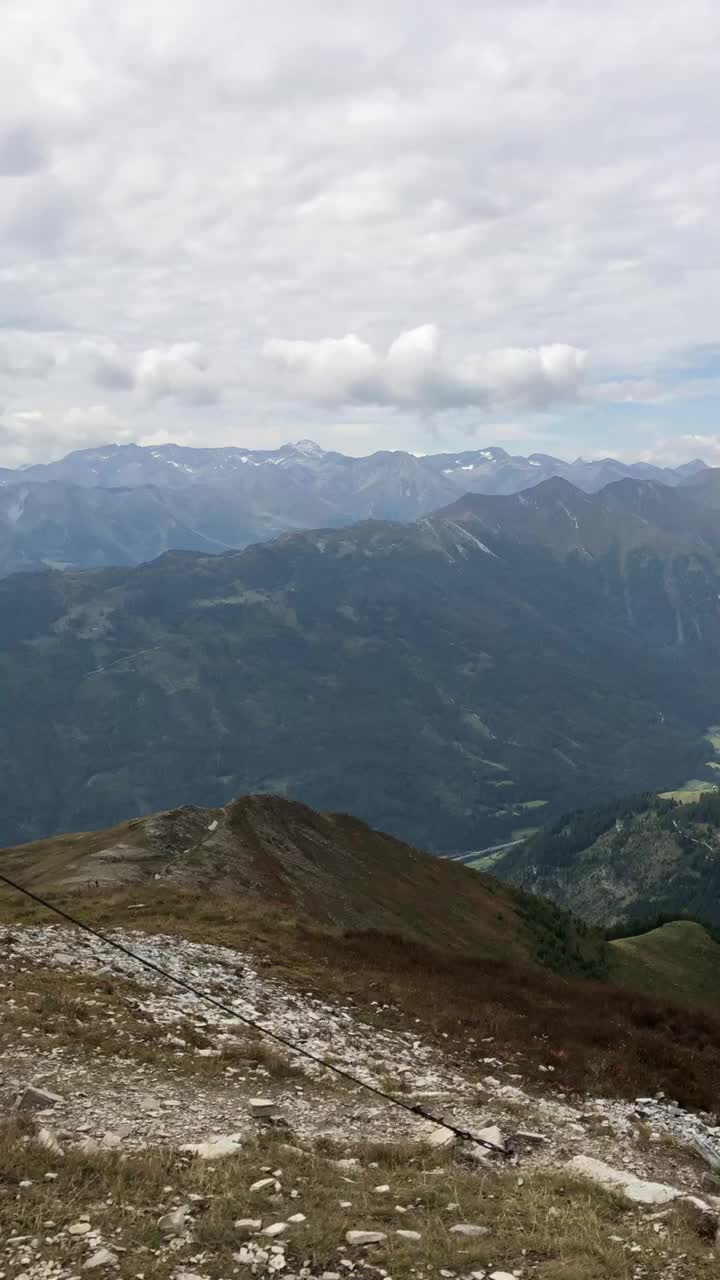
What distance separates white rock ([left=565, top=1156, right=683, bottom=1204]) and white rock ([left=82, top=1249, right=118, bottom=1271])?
393 inches

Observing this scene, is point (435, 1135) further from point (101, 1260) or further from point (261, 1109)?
point (101, 1260)

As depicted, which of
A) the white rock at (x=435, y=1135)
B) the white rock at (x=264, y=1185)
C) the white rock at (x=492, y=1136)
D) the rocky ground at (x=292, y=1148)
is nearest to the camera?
the rocky ground at (x=292, y=1148)

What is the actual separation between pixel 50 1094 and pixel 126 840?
1785 inches

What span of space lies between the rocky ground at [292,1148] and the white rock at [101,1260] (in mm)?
21

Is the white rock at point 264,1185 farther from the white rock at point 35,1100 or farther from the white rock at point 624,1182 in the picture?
the white rock at point 624,1182

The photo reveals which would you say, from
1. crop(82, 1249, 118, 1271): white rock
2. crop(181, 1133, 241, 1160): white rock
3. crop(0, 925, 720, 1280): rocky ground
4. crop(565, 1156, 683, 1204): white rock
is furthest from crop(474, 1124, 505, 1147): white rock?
crop(82, 1249, 118, 1271): white rock

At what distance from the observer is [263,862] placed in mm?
64750

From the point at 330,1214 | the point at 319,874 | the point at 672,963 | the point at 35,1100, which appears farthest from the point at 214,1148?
the point at 672,963

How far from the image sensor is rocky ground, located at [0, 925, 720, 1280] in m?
13.1

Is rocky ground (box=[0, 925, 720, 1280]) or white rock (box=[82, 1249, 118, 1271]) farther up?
white rock (box=[82, 1249, 118, 1271])

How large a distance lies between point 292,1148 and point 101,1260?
6131 millimetres

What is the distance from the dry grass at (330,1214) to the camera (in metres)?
12.9

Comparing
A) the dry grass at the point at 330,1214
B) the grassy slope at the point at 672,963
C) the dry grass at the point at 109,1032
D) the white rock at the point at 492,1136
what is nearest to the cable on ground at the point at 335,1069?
the white rock at the point at 492,1136

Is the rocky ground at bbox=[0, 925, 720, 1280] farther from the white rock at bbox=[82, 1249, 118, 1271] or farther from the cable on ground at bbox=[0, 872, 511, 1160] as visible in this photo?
the cable on ground at bbox=[0, 872, 511, 1160]
